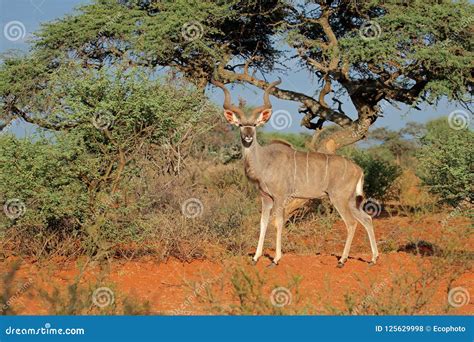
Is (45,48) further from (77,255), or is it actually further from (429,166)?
(429,166)

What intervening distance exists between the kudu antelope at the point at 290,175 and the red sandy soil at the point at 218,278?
0.44m

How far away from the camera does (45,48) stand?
1468 cm

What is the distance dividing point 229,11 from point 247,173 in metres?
6.08

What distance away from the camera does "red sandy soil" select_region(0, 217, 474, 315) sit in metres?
6.67

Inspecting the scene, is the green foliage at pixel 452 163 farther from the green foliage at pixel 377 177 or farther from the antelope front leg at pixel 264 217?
the green foliage at pixel 377 177

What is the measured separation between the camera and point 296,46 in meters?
13.8

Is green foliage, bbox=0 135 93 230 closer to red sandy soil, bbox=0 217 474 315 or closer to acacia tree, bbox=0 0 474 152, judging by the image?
red sandy soil, bbox=0 217 474 315

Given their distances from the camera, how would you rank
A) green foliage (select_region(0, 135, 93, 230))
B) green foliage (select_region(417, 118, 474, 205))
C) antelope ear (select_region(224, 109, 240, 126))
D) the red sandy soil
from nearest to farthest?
the red sandy soil, green foliage (select_region(0, 135, 93, 230)), antelope ear (select_region(224, 109, 240, 126)), green foliage (select_region(417, 118, 474, 205))

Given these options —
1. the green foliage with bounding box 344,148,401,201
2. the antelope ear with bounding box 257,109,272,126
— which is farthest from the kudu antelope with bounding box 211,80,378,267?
the green foliage with bounding box 344,148,401,201

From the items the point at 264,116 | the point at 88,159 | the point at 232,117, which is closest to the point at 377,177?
the point at 264,116

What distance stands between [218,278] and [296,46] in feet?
24.7

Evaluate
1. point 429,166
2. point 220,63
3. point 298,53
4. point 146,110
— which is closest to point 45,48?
point 220,63

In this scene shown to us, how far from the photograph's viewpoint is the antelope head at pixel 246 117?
28.2 ft

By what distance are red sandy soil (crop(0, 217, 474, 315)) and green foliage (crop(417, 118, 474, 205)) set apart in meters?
1.20
